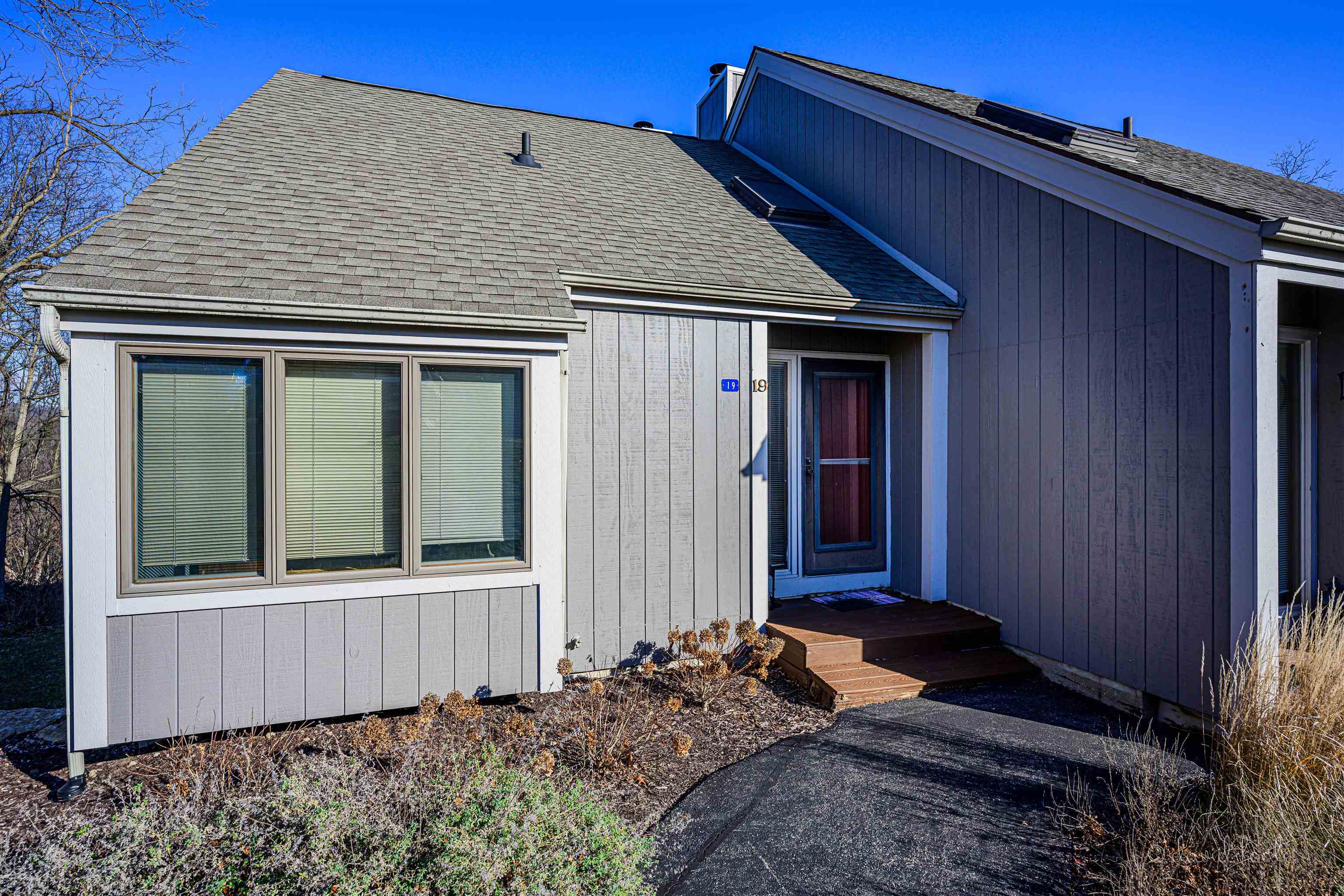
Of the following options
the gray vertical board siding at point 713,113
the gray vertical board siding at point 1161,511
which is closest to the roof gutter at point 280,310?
the gray vertical board siding at point 1161,511

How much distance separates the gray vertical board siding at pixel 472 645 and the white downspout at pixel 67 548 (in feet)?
6.17

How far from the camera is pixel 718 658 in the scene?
186 inches

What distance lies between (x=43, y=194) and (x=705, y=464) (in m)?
10.1

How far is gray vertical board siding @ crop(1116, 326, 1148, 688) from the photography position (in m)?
4.32

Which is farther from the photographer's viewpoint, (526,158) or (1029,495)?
(526,158)

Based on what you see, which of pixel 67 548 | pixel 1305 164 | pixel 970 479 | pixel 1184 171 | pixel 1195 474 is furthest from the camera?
pixel 1305 164

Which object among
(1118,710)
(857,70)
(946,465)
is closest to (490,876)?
(1118,710)

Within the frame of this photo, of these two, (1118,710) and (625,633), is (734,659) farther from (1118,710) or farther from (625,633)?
(1118,710)

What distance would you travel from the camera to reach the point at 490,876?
2.26 m

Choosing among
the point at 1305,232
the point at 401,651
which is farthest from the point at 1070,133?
the point at 401,651

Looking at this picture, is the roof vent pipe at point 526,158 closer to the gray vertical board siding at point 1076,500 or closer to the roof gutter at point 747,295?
the roof gutter at point 747,295

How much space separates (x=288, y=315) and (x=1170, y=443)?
5222mm

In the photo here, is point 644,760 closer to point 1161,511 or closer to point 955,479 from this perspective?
point 1161,511

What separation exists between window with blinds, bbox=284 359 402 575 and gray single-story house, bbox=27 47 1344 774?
0.8 inches
